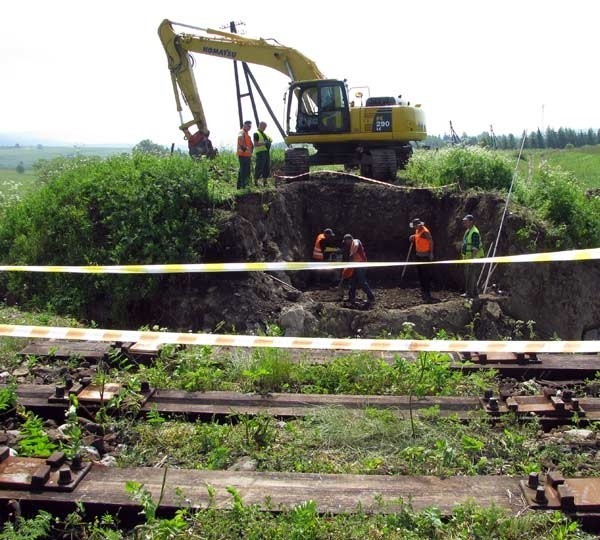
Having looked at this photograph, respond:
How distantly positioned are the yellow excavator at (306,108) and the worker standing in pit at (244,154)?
284 cm

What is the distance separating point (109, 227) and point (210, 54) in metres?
6.86

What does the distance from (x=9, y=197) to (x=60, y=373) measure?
9.86 m

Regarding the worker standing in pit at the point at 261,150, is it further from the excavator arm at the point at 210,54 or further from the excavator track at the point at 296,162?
the excavator arm at the point at 210,54

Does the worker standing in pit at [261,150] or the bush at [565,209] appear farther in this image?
the worker standing in pit at [261,150]

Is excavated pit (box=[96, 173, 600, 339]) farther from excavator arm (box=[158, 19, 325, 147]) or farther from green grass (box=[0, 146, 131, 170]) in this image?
green grass (box=[0, 146, 131, 170])

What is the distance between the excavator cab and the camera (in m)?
15.1

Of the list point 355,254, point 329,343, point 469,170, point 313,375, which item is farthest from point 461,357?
point 469,170

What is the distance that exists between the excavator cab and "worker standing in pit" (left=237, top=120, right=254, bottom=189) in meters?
3.01

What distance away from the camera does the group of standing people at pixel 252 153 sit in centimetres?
1265

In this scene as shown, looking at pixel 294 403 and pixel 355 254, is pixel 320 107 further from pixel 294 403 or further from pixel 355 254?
pixel 294 403

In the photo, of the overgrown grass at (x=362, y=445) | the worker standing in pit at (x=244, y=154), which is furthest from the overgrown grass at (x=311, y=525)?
the worker standing in pit at (x=244, y=154)

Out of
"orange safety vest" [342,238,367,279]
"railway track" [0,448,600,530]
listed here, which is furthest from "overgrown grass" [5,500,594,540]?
"orange safety vest" [342,238,367,279]

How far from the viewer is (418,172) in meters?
16.1

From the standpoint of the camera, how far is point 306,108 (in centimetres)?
1550
